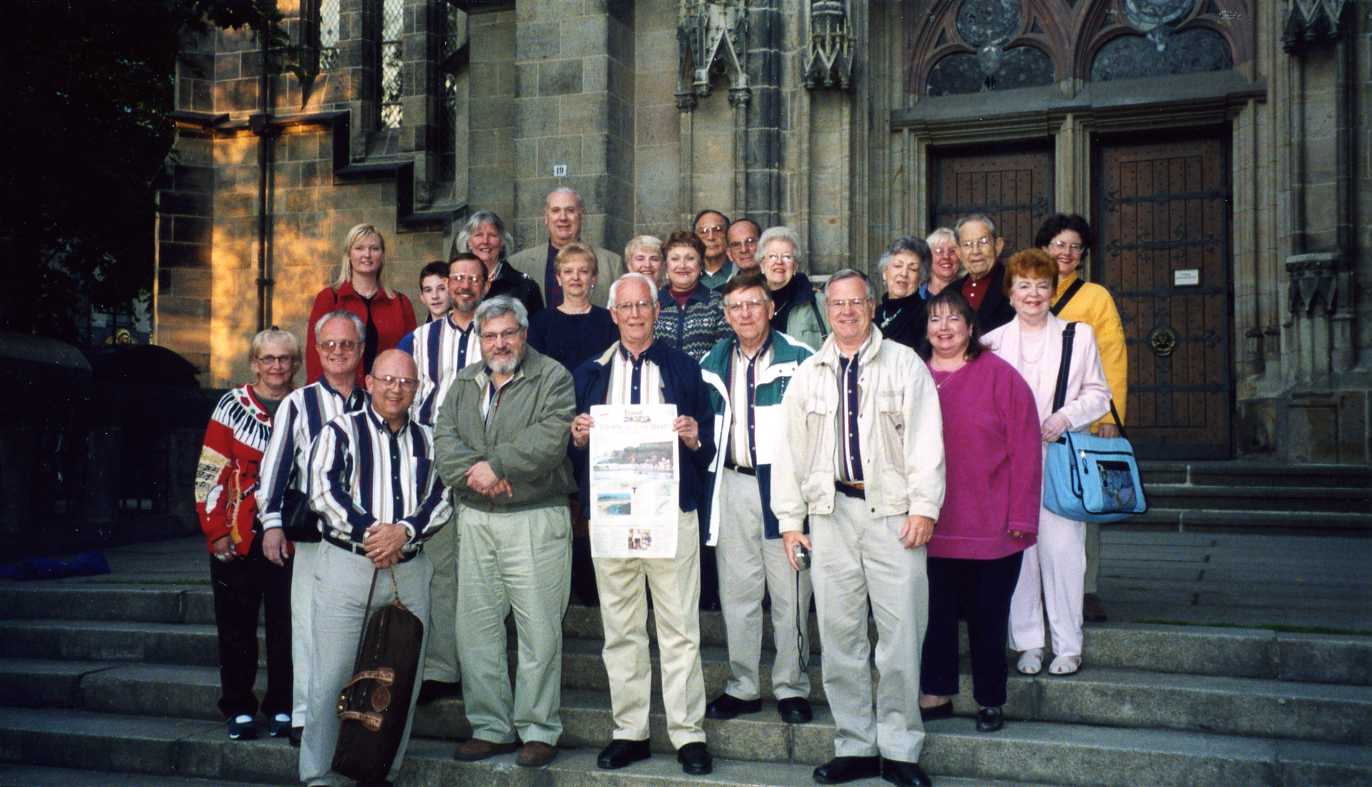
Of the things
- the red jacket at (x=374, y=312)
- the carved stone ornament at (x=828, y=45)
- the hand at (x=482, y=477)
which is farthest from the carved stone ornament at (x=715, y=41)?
the hand at (x=482, y=477)

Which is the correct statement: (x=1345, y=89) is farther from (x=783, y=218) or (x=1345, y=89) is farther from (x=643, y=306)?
(x=643, y=306)

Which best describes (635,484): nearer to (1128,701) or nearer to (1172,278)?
(1128,701)

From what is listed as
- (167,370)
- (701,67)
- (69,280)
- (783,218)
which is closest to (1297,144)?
(783,218)

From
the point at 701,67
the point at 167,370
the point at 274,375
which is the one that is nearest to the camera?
the point at 274,375

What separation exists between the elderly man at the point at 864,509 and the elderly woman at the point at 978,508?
235mm

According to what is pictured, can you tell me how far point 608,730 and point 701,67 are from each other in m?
6.41

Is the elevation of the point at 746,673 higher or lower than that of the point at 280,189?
lower

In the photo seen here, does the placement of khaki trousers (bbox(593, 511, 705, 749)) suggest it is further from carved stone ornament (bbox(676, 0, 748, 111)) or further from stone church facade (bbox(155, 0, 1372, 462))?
carved stone ornament (bbox(676, 0, 748, 111))

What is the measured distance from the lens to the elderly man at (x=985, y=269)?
616cm

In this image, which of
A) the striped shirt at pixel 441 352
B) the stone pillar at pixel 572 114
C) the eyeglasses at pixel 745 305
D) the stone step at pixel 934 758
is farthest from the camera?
the stone pillar at pixel 572 114

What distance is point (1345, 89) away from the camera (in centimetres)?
954

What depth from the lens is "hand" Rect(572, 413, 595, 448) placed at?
5316 millimetres

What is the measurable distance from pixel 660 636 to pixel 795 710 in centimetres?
66

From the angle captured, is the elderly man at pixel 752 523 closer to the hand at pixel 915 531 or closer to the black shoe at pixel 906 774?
the black shoe at pixel 906 774
